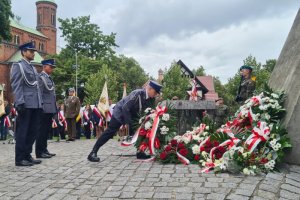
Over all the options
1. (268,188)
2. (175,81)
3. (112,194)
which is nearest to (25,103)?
(112,194)

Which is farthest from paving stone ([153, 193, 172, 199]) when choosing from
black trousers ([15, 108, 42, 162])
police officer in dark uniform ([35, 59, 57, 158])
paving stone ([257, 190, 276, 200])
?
police officer in dark uniform ([35, 59, 57, 158])

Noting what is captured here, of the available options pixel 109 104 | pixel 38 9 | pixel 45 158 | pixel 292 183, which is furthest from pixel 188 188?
pixel 38 9

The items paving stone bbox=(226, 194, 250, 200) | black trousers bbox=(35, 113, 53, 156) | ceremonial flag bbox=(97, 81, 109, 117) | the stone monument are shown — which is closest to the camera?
paving stone bbox=(226, 194, 250, 200)

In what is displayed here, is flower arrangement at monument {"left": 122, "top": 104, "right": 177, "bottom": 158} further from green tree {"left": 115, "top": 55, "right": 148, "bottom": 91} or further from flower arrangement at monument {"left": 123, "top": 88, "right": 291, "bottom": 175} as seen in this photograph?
green tree {"left": 115, "top": 55, "right": 148, "bottom": 91}

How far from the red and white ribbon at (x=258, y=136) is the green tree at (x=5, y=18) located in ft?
84.9

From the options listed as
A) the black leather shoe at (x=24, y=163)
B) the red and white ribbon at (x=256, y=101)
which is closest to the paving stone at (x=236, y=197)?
the red and white ribbon at (x=256, y=101)

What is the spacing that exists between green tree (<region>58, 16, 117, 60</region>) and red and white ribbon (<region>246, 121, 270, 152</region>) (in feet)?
161

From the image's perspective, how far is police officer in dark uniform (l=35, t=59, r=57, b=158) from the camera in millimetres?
7527

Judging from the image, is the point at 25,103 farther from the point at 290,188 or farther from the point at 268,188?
the point at 290,188

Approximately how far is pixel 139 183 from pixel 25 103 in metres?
2.88

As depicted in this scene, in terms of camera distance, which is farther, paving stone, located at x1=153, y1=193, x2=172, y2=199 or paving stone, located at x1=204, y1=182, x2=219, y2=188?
paving stone, located at x1=204, y1=182, x2=219, y2=188

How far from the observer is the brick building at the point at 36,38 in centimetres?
6241

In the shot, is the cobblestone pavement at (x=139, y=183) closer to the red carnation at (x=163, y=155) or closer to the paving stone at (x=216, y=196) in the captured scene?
the paving stone at (x=216, y=196)

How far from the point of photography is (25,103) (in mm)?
6441
